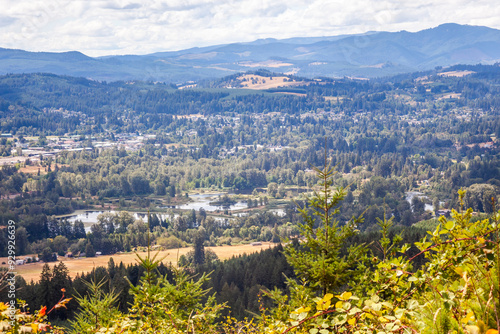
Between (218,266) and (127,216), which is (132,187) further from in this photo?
(218,266)

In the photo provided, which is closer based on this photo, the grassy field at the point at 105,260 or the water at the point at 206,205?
the grassy field at the point at 105,260

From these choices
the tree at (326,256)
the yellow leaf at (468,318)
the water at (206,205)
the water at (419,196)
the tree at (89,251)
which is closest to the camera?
the yellow leaf at (468,318)

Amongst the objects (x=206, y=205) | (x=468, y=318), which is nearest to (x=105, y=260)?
(x=206, y=205)

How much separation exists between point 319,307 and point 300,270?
22.6ft

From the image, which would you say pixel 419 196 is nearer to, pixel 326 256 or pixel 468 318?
pixel 326 256

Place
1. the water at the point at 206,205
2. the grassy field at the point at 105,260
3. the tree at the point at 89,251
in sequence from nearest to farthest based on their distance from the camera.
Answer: the grassy field at the point at 105,260
the tree at the point at 89,251
the water at the point at 206,205

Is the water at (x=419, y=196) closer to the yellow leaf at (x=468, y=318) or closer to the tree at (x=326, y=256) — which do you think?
the tree at (x=326, y=256)

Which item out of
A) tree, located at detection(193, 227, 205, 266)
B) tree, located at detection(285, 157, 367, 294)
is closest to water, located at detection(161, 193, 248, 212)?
tree, located at detection(193, 227, 205, 266)

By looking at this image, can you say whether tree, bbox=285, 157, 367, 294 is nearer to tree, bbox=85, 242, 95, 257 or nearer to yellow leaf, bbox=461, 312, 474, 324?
yellow leaf, bbox=461, 312, 474, 324

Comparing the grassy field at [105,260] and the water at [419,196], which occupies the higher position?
the grassy field at [105,260]

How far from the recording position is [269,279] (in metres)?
68.4

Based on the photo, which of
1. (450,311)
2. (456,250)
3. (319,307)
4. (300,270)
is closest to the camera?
(450,311)

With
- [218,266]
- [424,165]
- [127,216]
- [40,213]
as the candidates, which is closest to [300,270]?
[218,266]

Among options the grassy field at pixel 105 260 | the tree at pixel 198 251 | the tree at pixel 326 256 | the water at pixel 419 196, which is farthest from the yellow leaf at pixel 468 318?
the water at pixel 419 196
